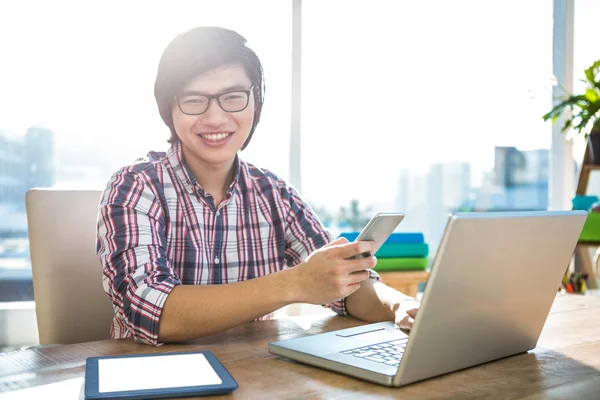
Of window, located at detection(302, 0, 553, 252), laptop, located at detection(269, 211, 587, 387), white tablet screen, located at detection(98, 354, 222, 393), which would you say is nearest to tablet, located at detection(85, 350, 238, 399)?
white tablet screen, located at detection(98, 354, 222, 393)

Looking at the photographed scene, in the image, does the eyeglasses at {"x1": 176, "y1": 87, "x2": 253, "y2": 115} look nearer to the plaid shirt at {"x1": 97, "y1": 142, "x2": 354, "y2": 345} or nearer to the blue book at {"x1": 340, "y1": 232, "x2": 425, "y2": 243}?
the plaid shirt at {"x1": 97, "y1": 142, "x2": 354, "y2": 345}

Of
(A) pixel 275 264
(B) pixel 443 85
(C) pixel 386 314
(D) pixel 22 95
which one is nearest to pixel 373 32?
(B) pixel 443 85

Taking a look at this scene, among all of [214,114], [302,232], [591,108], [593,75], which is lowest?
[302,232]

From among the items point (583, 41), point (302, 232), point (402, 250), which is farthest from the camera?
point (583, 41)

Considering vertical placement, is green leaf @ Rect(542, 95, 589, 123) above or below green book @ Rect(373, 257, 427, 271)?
above

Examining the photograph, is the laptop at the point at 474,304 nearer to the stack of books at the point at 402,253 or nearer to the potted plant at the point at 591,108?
the stack of books at the point at 402,253

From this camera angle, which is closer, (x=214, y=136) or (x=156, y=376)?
(x=156, y=376)

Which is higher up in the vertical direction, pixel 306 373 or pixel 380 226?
pixel 380 226

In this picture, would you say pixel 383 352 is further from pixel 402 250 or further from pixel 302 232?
pixel 402 250

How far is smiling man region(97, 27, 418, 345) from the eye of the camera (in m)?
1.07

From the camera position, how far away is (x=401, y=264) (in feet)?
8.42

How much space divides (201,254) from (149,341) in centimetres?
41

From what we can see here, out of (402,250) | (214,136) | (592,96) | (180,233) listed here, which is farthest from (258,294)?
(592,96)

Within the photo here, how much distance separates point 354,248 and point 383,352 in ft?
0.58
